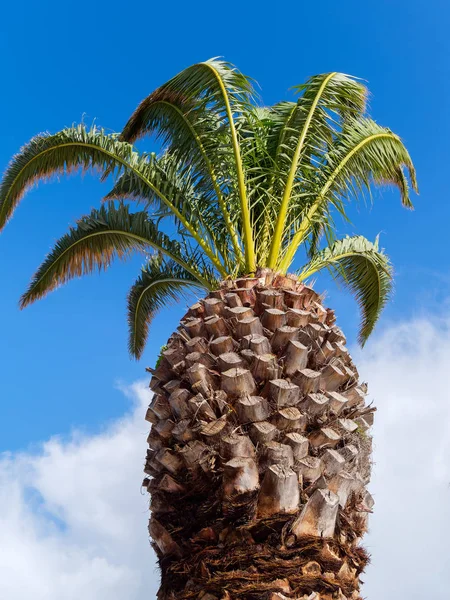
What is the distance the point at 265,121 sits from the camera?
845 centimetres

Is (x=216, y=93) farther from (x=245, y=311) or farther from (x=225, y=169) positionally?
(x=245, y=311)

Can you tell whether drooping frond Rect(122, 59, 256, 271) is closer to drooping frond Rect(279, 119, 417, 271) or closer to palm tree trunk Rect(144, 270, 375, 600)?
drooping frond Rect(279, 119, 417, 271)

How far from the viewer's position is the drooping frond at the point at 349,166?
763cm

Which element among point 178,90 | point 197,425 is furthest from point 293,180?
point 197,425

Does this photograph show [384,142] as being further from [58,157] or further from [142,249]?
[58,157]

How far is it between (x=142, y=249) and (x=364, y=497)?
15.4 ft

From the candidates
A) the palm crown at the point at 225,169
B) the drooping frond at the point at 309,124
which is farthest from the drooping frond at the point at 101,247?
the drooping frond at the point at 309,124

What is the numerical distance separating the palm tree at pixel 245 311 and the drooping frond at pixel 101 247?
23 millimetres

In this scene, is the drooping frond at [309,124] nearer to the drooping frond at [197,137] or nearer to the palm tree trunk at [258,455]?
the drooping frond at [197,137]

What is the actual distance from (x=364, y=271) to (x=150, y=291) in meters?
3.31

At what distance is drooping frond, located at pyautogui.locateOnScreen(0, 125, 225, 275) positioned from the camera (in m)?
8.05

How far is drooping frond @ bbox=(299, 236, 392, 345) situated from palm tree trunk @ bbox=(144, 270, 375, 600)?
2.51 m

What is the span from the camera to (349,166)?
8.00 meters

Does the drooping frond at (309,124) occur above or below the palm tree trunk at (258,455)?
above
